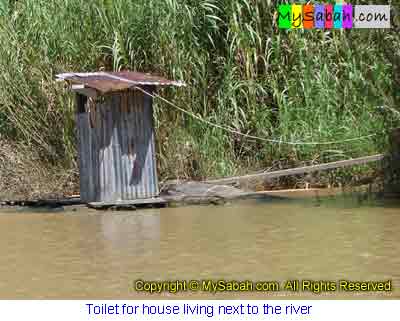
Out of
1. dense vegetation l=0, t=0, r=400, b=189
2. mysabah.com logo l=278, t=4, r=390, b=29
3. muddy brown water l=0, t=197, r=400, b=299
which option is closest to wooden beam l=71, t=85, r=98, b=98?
muddy brown water l=0, t=197, r=400, b=299

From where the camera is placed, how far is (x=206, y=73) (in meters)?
12.3

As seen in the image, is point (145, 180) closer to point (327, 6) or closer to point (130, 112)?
point (130, 112)

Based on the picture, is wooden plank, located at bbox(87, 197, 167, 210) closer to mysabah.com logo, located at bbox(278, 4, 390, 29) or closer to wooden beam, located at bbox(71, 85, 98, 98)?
wooden beam, located at bbox(71, 85, 98, 98)

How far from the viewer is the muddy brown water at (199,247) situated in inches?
250

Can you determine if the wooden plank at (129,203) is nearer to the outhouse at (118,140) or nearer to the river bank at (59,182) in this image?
the outhouse at (118,140)

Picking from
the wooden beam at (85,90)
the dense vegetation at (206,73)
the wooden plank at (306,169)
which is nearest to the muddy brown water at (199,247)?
the wooden plank at (306,169)

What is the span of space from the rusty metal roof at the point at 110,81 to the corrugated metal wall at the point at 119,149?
0.21m

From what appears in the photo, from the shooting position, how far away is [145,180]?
10.5m

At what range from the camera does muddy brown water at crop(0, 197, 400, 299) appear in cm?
634

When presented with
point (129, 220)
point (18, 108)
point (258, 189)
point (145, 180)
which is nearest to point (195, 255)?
point (129, 220)

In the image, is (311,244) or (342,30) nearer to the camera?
(311,244)

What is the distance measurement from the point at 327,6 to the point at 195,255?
20.0 ft

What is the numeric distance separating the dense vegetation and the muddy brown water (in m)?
1.53

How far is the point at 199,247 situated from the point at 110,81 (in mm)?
3154
